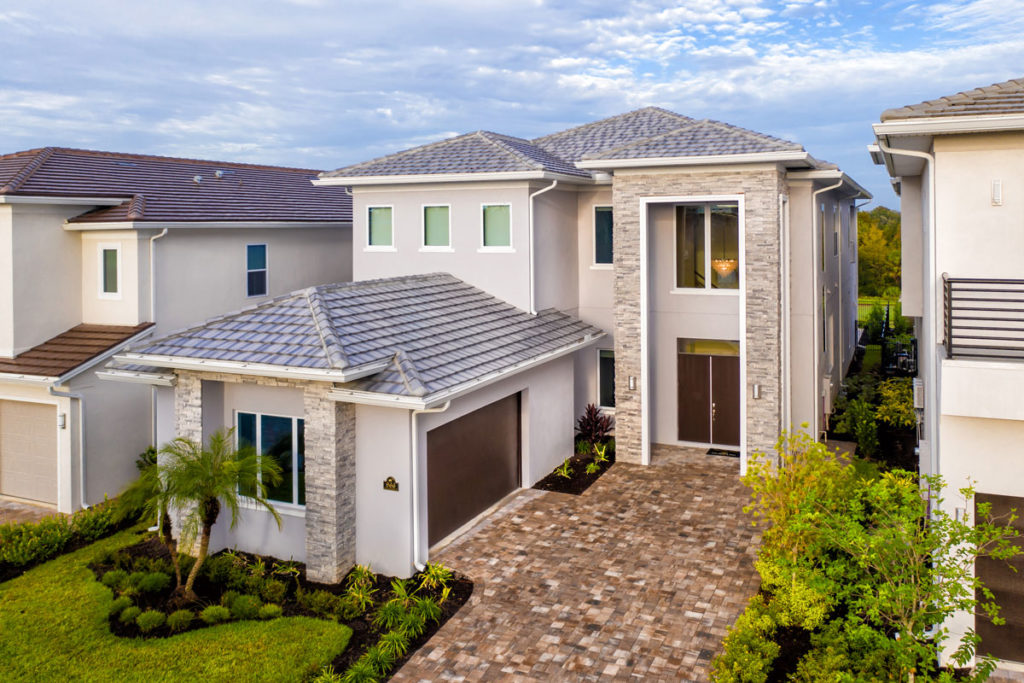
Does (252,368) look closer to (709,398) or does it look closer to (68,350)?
(68,350)

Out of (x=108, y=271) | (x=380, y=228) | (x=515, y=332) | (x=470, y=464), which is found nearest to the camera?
(x=470, y=464)

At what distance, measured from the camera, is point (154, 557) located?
522 inches

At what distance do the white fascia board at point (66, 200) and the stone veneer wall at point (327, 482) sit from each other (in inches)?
310

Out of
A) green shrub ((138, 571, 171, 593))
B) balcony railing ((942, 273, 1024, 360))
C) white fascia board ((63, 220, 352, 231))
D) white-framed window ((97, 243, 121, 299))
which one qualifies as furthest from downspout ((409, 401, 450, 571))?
white-framed window ((97, 243, 121, 299))

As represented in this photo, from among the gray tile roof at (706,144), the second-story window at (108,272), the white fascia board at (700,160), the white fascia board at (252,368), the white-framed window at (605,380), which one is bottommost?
the white-framed window at (605,380)

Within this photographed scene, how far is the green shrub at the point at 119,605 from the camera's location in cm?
1131

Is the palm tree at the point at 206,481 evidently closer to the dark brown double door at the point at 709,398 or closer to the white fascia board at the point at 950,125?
the white fascia board at the point at 950,125

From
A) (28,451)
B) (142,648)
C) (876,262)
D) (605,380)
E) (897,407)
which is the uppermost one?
(876,262)

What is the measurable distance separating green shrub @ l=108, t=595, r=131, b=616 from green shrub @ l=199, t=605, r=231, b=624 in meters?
1.18

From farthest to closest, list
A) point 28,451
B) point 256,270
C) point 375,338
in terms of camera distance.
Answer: point 256,270
point 28,451
point 375,338

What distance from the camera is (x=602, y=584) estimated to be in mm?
11844

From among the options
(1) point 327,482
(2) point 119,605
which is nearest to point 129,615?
(2) point 119,605

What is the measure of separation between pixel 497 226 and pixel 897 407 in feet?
33.7

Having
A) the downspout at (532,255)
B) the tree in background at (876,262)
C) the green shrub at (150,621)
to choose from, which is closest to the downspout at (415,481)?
the green shrub at (150,621)
